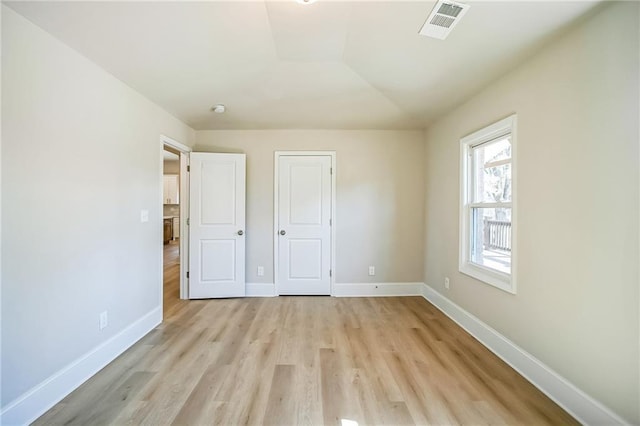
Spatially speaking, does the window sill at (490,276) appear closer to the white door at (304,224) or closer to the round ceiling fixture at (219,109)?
the white door at (304,224)

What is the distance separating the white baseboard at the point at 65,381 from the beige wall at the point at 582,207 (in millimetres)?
3285

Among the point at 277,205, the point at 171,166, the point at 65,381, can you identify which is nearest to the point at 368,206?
the point at 277,205

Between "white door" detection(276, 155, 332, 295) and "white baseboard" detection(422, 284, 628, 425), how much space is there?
187 centimetres

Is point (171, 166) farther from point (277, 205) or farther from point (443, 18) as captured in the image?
point (443, 18)

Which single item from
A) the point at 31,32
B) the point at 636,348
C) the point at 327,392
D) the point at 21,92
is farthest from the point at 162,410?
the point at 636,348

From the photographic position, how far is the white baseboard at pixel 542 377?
1.45m

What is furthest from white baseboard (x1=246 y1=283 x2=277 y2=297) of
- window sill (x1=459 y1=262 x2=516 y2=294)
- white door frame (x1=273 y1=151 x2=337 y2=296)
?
window sill (x1=459 y1=262 x2=516 y2=294)

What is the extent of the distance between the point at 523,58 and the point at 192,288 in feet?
14.0

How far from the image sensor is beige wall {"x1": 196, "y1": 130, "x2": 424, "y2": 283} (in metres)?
3.76

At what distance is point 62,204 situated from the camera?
68.2 inches

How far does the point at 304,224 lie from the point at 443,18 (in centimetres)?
273

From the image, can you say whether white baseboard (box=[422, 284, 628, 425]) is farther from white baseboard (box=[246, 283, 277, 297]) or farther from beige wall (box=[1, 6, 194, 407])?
beige wall (box=[1, 6, 194, 407])

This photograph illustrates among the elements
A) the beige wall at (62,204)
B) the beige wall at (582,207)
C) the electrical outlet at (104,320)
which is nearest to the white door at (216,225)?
the beige wall at (62,204)

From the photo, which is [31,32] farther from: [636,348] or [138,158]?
[636,348]
